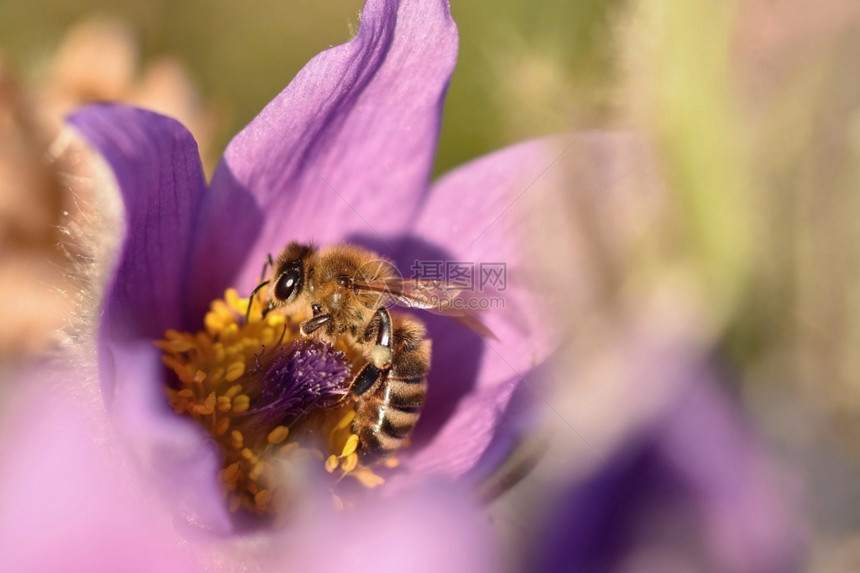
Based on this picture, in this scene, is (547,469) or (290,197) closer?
(547,469)

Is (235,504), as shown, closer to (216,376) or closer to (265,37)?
(216,376)

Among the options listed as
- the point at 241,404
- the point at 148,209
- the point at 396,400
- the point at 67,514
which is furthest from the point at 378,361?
the point at 67,514

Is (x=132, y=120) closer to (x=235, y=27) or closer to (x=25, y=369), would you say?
(x=25, y=369)

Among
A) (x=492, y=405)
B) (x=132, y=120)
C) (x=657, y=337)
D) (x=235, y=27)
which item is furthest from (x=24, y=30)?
(x=657, y=337)

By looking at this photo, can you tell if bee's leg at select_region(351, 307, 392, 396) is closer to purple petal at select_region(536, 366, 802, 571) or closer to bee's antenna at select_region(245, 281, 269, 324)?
bee's antenna at select_region(245, 281, 269, 324)

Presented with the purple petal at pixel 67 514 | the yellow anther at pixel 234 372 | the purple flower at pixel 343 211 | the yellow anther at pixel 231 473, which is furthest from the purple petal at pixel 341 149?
the purple petal at pixel 67 514

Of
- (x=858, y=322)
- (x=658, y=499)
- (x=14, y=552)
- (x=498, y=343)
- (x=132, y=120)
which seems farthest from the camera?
(x=498, y=343)
